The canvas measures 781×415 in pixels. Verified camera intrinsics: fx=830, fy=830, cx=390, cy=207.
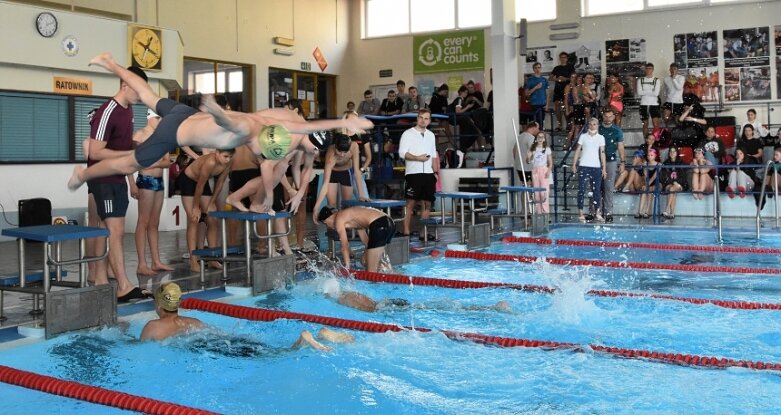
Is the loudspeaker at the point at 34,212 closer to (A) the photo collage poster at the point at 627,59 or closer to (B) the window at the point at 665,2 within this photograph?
(A) the photo collage poster at the point at 627,59

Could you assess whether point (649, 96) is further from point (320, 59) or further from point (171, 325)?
point (171, 325)

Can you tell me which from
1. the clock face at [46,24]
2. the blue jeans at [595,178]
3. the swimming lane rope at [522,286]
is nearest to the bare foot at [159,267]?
the swimming lane rope at [522,286]

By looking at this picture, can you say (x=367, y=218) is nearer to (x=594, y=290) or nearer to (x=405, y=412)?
(x=594, y=290)

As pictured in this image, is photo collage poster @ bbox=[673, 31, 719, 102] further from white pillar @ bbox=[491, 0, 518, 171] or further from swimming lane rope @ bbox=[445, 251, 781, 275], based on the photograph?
swimming lane rope @ bbox=[445, 251, 781, 275]

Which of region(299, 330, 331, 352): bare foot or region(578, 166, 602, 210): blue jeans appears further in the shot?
region(578, 166, 602, 210): blue jeans

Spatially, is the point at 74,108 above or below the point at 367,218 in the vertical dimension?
above

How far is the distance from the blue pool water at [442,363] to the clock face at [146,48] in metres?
7.29

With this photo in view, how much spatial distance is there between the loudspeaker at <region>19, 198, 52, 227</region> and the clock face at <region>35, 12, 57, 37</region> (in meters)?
2.60

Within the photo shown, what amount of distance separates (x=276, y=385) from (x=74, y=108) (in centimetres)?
913

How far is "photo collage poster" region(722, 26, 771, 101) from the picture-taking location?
16.1 meters

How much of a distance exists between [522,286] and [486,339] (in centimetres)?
191

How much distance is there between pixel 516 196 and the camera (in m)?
13.5

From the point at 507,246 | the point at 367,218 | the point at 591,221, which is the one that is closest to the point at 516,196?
the point at 591,221

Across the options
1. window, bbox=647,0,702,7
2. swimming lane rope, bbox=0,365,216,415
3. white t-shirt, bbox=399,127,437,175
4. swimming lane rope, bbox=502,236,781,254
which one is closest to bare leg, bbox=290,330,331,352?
swimming lane rope, bbox=0,365,216,415
